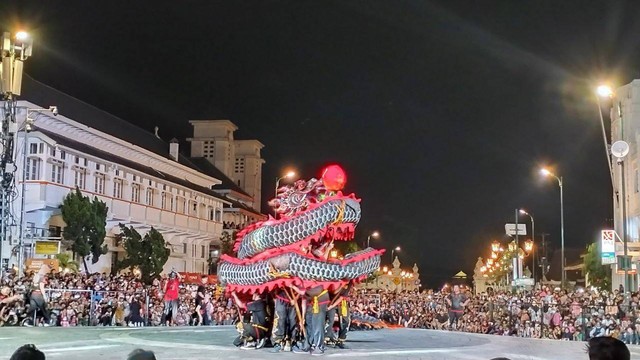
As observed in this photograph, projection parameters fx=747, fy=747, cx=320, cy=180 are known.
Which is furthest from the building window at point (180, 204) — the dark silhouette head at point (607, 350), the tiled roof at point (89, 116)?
the dark silhouette head at point (607, 350)

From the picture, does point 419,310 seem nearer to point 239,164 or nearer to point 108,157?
point 108,157

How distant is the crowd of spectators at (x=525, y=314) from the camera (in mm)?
22344

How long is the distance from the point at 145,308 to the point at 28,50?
10.2m

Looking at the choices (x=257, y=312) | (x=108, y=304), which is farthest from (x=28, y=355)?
(x=108, y=304)

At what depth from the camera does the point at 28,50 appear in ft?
73.9

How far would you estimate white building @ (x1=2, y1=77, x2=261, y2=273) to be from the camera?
123ft

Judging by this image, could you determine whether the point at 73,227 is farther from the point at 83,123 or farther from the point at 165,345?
the point at 165,345

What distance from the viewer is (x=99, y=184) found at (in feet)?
145

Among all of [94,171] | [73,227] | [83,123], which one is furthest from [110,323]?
[83,123]

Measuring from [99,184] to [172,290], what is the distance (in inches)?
780

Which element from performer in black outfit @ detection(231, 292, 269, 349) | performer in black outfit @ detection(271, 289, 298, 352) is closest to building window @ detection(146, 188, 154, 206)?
performer in black outfit @ detection(231, 292, 269, 349)

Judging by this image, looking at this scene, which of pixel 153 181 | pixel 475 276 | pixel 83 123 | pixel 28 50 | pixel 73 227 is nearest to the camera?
pixel 28 50

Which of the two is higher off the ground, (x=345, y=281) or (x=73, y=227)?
(x=73, y=227)

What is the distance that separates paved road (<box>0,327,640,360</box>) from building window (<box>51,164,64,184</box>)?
64.6 feet
